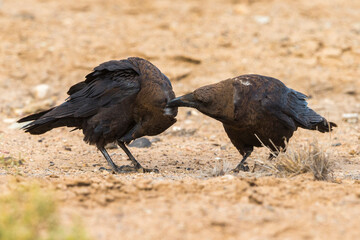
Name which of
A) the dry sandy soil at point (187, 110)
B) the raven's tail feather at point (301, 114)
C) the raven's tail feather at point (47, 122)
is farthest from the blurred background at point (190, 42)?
the raven's tail feather at point (301, 114)

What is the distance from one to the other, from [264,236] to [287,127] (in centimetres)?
285

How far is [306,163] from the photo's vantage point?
15.9 feet

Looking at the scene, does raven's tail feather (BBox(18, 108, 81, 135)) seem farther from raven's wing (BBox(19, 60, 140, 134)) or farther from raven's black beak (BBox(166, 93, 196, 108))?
raven's black beak (BBox(166, 93, 196, 108))

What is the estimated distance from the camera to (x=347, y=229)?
10.6 feet

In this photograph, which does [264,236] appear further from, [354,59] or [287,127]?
[354,59]

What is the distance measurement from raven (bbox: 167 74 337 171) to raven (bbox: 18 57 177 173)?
246mm

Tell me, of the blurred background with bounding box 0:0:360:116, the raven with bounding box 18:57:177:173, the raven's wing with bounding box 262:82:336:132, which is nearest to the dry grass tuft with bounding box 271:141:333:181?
the raven's wing with bounding box 262:82:336:132

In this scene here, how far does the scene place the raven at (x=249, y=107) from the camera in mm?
5402

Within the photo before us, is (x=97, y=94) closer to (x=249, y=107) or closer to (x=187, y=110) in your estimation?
(x=249, y=107)

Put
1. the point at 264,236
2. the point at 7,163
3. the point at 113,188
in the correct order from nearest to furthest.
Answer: the point at 264,236 < the point at 113,188 < the point at 7,163

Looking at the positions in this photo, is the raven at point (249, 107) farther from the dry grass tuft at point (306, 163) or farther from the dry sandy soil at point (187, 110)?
the dry sandy soil at point (187, 110)

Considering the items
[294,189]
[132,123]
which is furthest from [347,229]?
[132,123]

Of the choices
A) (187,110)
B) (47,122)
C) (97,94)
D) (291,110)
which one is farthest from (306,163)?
(187,110)

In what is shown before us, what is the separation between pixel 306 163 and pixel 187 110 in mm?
4215
